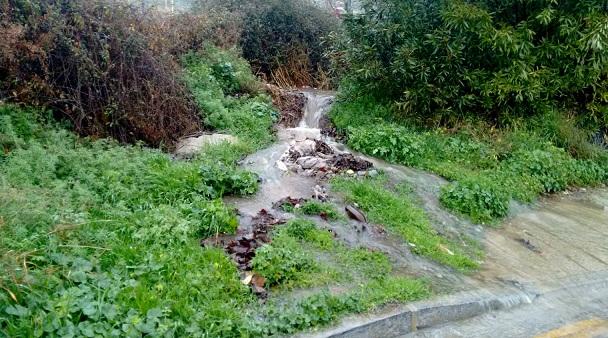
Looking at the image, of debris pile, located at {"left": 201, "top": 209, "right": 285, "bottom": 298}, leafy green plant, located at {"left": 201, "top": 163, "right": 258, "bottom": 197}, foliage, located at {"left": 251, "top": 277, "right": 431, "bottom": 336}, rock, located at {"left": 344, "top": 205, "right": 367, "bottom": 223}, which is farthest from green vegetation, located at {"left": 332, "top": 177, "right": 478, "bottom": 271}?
debris pile, located at {"left": 201, "top": 209, "right": 285, "bottom": 298}

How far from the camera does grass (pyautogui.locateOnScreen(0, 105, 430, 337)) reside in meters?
3.44

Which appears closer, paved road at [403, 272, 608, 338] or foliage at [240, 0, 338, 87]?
paved road at [403, 272, 608, 338]

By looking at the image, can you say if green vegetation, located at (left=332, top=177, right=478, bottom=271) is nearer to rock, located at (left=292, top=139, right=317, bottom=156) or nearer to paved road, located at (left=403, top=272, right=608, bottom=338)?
paved road, located at (left=403, top=272, right=608, bottom=338)

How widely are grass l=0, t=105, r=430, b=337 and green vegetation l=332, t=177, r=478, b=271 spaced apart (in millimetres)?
752

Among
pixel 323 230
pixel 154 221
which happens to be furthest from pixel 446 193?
pixel 154 221

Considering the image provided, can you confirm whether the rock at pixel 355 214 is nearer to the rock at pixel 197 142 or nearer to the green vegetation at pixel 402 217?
the green vegetation at pixel 402 217

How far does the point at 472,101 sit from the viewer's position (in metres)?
9.22

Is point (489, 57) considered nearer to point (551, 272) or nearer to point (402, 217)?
point (402, 217)

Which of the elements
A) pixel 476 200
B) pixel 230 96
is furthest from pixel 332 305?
pixel 230 96

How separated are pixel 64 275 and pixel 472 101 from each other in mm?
7438

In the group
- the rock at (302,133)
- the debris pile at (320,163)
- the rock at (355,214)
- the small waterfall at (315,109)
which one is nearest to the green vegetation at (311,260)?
the rock at (355,214)

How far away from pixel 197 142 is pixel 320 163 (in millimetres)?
1942

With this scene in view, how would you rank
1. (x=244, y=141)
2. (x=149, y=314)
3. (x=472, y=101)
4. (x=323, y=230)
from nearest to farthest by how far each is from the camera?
(x=149, y=314) → (x=323, y=230) → (x=244, y=141) → (x=472, y=101)

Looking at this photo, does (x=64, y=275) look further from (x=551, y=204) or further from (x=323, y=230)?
(x=551, y=204)
